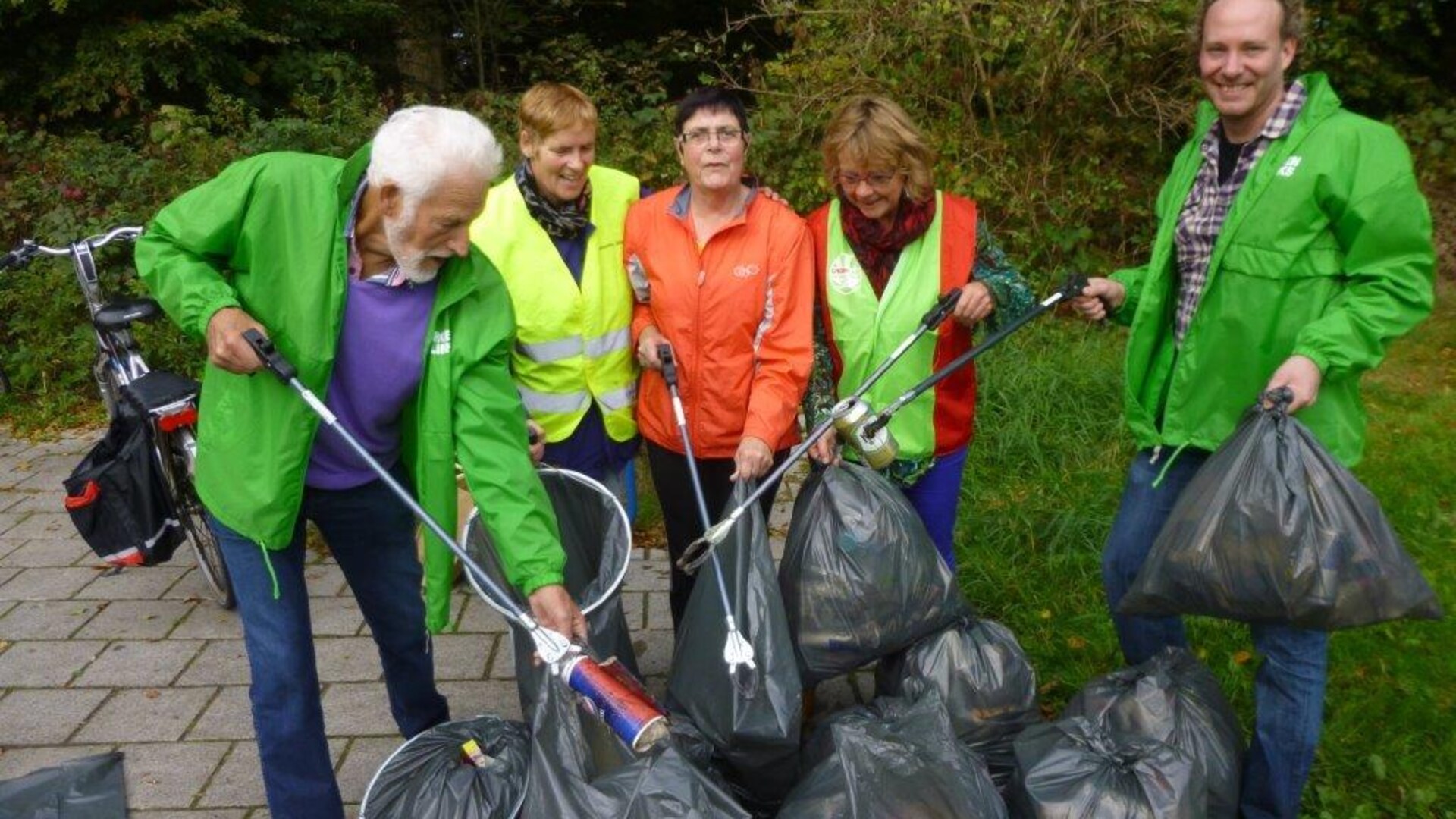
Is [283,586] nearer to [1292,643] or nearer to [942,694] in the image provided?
[942,694]

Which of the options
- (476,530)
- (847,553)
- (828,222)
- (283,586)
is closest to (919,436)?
(847,553)

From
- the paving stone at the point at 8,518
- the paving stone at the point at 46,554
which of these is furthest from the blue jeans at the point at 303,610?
the paving stone at the point at 8,518

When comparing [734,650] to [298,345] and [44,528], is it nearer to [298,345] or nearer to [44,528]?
[298,345]

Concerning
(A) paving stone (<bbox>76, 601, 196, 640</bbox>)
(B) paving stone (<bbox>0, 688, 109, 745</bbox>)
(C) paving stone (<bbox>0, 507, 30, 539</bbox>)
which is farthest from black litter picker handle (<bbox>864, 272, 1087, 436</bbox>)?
(C) paving stone (<bbox>0, 507, 30, 539</bbox>)

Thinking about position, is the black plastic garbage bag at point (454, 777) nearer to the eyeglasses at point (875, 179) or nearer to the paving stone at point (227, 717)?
the paving stone at point (227, 717)

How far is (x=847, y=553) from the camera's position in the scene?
2775 mm

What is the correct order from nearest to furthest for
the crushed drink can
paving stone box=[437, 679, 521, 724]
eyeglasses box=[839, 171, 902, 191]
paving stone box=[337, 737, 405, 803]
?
the crushed drink can, eyeglasses box=[839, 171, 902, 191], paving stone box=[337, 737, 405, 803], paving stone box=[437, 679, 521, 724]

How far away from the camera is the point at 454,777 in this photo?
2.42m

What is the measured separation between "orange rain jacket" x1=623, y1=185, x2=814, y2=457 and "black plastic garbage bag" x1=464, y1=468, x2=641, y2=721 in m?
0.34

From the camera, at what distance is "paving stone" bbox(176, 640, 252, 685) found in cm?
362

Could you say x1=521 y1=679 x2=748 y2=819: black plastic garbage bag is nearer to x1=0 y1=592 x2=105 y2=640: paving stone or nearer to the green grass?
the green grass

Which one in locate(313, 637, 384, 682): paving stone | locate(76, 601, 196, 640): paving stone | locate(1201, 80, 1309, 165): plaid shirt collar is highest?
locate(1201, 80, 1309, 165): plaid shirt collar

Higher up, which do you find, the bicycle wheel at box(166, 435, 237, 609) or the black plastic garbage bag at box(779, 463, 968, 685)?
the black plastic garbage bag at box(779, 463, 968, 685)

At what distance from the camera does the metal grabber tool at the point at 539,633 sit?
1960mm
